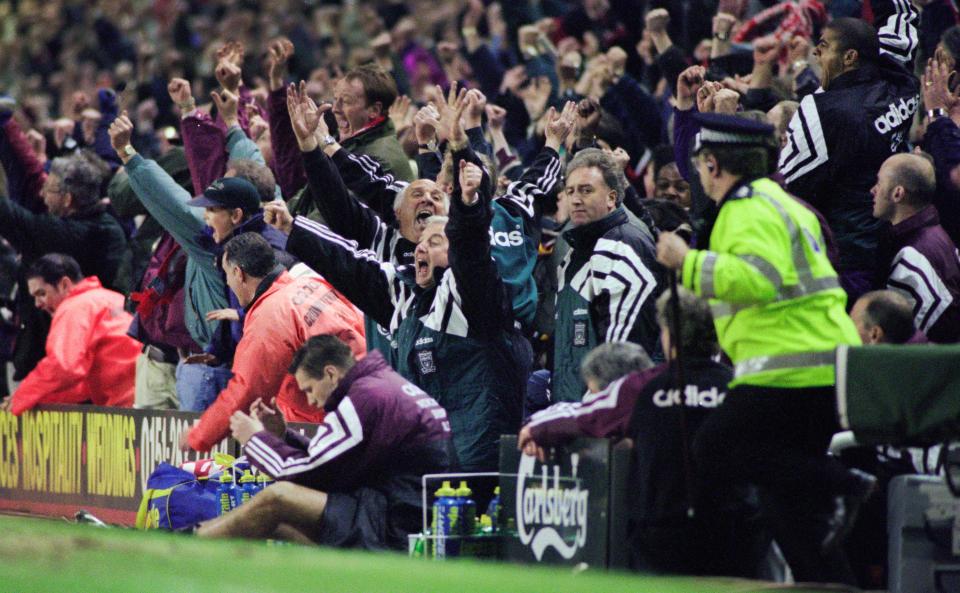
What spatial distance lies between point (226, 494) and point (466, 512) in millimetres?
2157

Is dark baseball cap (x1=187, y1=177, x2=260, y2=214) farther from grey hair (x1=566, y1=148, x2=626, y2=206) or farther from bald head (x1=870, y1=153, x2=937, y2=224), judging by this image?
bald head (x1=870, y1=153, x2=937, y2=224)

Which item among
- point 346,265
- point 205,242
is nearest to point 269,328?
point 346,265

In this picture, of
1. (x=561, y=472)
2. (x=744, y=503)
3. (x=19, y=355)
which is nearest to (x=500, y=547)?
(x=561, y=472)

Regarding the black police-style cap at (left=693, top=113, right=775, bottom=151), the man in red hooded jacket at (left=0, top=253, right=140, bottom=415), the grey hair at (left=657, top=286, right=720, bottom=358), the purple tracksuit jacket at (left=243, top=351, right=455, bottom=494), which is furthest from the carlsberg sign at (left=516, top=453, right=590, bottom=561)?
the man in red hooded jacket at (left=0, top=253, right=140, bottom=415)

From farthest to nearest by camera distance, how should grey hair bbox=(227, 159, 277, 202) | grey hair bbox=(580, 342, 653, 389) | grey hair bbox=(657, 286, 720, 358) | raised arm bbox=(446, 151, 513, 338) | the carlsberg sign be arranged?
grey hair bbox=(227, 159, 277, 202)
raised arm bbox=(446, 151, 513, 338)
grey hair bbox=(580, 342, 653, 389)
the carlsberg sign
grey hair bbox=(657, 286, 720, 358)

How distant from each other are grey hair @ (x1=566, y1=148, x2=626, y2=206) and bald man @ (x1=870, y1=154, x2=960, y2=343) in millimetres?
1335

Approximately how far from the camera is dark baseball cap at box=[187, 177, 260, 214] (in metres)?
10.4

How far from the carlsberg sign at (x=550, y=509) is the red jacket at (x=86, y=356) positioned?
544 centimetres

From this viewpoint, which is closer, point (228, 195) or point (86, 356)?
point (228, 195)

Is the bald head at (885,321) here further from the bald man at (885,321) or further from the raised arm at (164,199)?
the raised arm at (164,199)

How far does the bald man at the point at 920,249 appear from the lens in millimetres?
8188

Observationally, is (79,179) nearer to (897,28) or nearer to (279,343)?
(279,343)

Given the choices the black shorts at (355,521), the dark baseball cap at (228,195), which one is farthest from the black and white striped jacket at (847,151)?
the dark baseball cap at (228,195)

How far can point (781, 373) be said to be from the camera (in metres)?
6.54
